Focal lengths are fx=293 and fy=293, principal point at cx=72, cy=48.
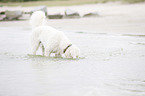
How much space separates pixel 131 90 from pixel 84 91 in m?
0.83

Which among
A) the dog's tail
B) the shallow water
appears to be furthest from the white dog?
the shallow water

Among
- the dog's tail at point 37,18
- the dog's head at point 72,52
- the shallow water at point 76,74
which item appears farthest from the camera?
the dog's tail at point 37,18

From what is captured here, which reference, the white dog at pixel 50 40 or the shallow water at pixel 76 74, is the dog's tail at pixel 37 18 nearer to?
the white dog at pixel 50 40

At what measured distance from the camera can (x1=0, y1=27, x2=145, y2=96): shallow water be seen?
16.8 ft

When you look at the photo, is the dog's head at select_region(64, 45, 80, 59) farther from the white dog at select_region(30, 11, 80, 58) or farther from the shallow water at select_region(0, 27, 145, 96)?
the shallow water at select_region(0, 27, 145, 96)

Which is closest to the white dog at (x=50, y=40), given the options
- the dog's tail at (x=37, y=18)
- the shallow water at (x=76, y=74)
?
the dog's tail at (x=37, y=18)

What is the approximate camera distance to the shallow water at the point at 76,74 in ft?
16.8

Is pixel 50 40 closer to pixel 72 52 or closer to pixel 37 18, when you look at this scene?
pixel 72 52

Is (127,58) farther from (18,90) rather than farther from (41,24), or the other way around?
(18,90)

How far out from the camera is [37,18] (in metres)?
8.48

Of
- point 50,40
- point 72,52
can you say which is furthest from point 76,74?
point 50,40

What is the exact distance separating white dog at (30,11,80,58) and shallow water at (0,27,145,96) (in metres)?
0.23

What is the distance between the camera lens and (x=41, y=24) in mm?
8703

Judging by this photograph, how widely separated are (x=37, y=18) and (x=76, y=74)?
8.99ft
